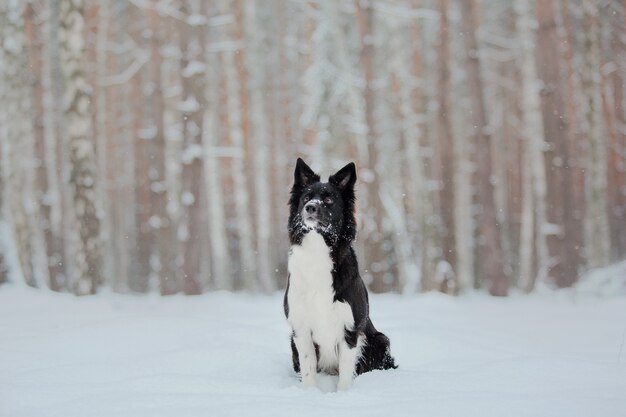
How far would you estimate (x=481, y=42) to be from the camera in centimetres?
1233

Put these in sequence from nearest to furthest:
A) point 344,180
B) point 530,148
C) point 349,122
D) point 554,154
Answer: point 344,180
point 349,122
point 530,148
point 554,154

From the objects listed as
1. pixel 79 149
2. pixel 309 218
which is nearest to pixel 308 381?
pixel 309 218

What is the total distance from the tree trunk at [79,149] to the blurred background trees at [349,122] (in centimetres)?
3

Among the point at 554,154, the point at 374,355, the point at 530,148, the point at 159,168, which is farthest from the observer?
the point at 554,154

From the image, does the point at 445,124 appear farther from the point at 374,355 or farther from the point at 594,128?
the point at 374,355

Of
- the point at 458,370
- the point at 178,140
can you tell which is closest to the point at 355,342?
the point at 458,370

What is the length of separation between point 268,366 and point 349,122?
27.7 feet

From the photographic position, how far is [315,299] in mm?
4219

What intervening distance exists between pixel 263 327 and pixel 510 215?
12.5 meters

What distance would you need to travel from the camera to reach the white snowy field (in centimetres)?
344

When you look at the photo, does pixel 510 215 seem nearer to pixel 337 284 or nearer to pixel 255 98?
pixel 255 98

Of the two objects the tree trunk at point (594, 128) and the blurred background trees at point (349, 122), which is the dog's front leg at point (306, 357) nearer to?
the blurred background trees at point (349, 122)

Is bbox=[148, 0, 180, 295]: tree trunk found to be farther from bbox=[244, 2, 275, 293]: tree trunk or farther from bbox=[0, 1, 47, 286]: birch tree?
bbox=[244, 2, 275, 293]: tree trunk

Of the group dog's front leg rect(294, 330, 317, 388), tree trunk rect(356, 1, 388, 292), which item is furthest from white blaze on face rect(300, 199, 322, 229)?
tree trunk rect(356, 1, 388, 292)
